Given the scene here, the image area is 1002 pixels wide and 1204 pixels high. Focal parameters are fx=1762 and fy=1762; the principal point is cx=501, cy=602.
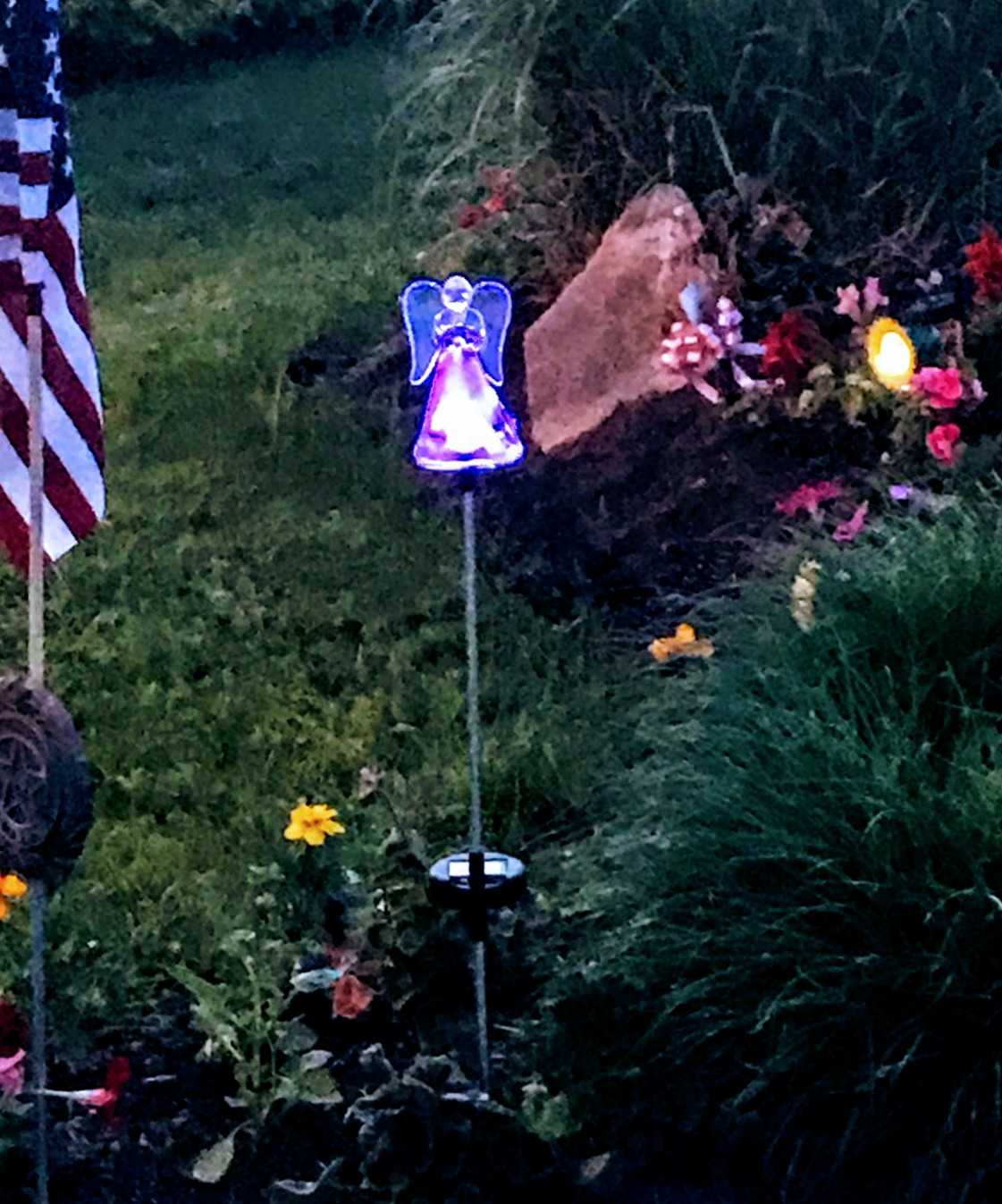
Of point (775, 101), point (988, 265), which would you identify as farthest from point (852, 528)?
point (775, 101)

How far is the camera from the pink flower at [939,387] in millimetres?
4461

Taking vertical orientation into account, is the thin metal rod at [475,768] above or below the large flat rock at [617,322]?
below

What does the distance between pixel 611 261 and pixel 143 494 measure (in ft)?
5.17

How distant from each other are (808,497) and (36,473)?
247cm

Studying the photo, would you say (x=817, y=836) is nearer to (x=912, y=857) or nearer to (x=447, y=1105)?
(x=912, y=857)

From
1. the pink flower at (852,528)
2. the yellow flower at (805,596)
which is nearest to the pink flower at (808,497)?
the pink flower at (852,528)

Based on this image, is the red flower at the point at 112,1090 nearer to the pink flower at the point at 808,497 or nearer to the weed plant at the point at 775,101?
the pink flower at the point at 808,497

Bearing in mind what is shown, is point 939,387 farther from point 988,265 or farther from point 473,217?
point 473,217

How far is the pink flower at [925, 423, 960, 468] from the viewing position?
169 inches

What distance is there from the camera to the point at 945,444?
4.29 m

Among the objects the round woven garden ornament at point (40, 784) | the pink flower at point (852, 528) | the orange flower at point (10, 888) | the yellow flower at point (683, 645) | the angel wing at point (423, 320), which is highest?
the angel wing at point (423, 320)

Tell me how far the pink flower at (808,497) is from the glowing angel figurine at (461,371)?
1741mm

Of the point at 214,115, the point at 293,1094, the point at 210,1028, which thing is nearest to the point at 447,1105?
the point at 293,1094

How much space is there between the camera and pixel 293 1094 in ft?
8.77
